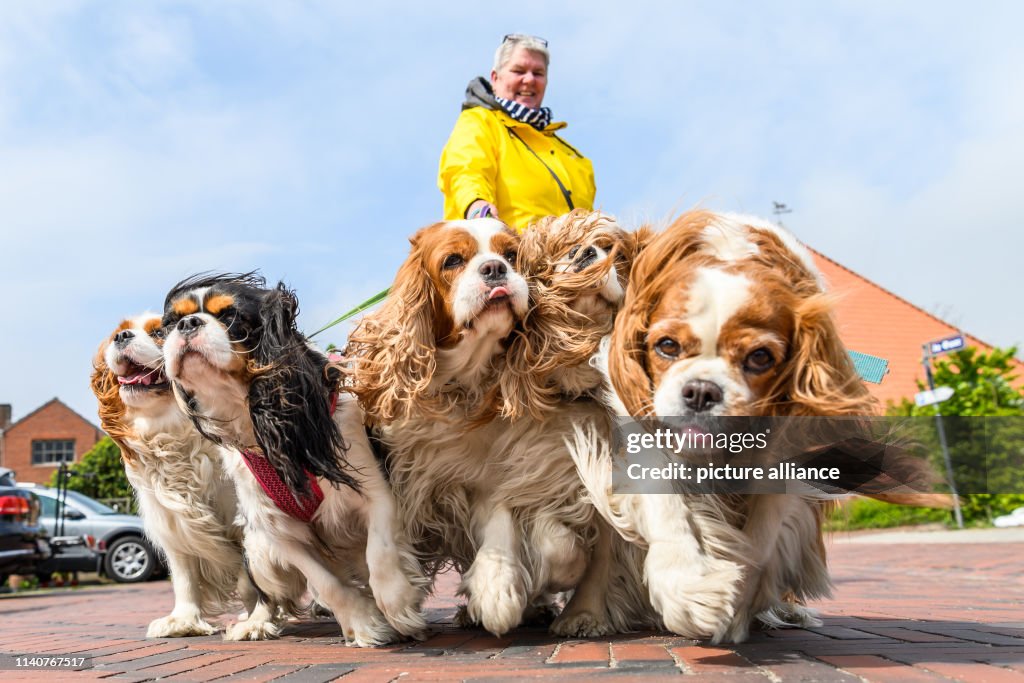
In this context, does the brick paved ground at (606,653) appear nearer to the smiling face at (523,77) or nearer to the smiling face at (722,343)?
the smiling face at (722,343)

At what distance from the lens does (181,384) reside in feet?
11.8

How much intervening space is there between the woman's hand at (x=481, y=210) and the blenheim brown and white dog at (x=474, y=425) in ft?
1.20

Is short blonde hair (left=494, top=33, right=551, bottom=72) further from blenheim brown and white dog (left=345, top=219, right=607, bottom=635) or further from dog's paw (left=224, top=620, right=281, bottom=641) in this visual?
dog's paw (left=224, top=620, right=281, bottom=641)

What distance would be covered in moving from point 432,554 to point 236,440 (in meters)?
0.97

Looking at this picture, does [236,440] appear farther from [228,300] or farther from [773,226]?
[773,226]

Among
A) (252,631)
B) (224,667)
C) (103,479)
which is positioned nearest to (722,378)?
(224,667)

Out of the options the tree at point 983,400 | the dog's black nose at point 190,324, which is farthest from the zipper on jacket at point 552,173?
the tree at point 983,400

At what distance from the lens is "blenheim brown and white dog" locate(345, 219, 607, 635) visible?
3.55 meters

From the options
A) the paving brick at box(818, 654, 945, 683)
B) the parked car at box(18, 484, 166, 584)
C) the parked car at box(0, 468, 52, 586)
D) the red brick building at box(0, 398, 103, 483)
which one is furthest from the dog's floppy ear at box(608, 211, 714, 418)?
the red brick building at box(0, 398, 103, 483)

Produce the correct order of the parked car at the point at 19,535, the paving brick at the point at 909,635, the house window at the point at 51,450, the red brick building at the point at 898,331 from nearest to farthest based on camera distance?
the paving brick at the point at 909,635 → the parked car at the point at 19,535 → the red brick building at the point at 898,331 → the house window at the point at 51,450

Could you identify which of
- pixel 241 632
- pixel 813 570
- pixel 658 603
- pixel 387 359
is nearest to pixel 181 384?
pixel 387 359

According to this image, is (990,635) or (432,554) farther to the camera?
(432,554)

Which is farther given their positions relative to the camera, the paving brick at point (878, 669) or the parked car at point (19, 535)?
the parked car at point (19, 535)

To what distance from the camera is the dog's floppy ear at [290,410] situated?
11.5 ft
